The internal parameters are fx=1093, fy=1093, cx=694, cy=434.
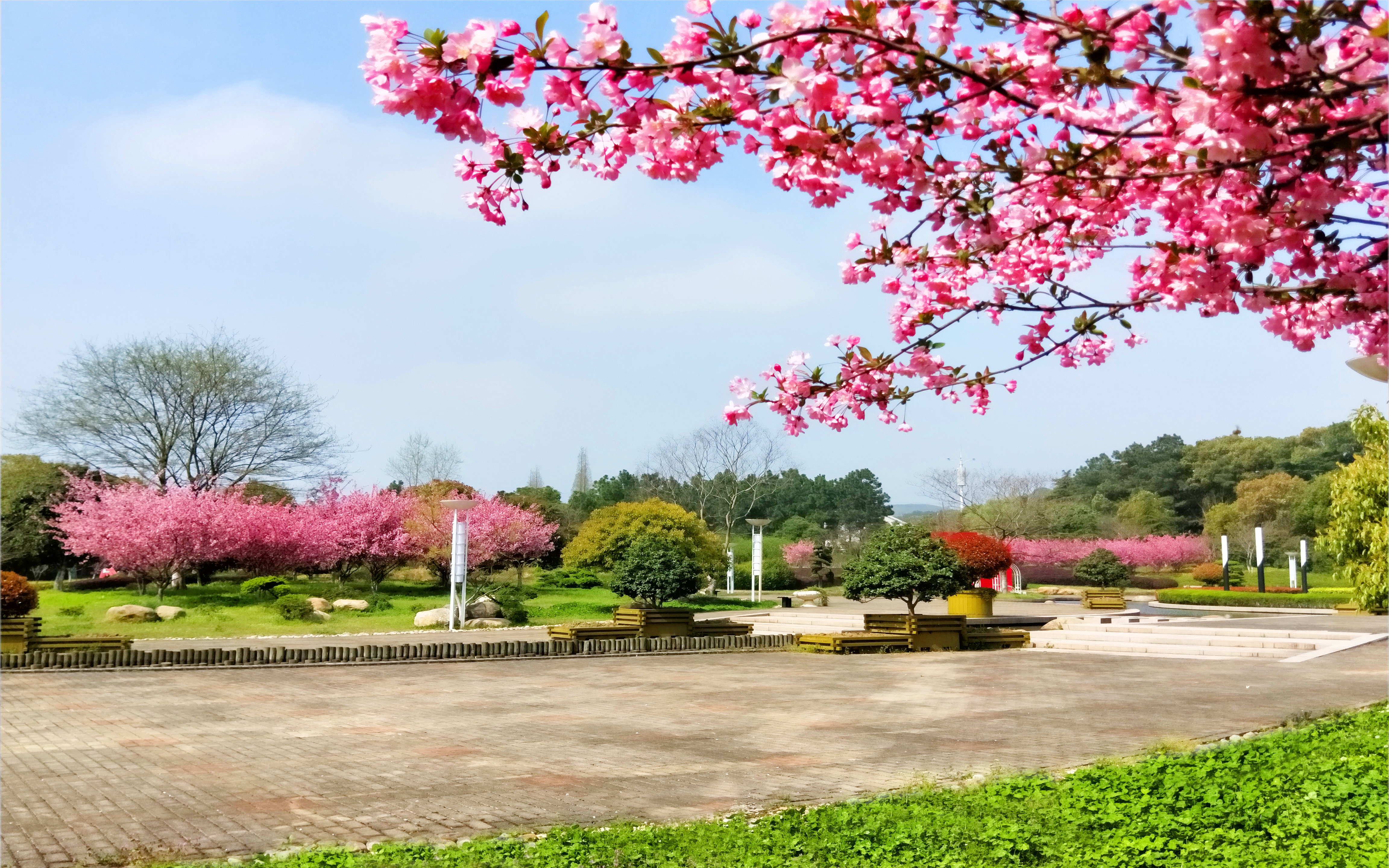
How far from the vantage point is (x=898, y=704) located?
11.6 meters

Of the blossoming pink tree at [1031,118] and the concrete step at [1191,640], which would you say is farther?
the concrete step at [1191,640]

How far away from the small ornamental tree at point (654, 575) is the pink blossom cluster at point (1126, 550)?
1190 inches

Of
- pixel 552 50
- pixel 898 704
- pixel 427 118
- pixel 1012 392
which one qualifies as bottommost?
pixel 898 704

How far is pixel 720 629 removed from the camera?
2105 centimetres

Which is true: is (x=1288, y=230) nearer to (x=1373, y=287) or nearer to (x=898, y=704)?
(x=1373, y=287)

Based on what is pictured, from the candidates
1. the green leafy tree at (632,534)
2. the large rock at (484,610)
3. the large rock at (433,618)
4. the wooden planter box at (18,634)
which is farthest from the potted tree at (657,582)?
the wooden planter box at (18,634)

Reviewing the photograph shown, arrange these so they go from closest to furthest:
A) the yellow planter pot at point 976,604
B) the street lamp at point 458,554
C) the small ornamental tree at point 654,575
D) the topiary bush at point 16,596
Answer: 1. the topiary bush at point 16,596
2. the small ornamental tree at point 654,575
3. the street lamp at point 458,554
4. the yellow planter pot at point 976,604

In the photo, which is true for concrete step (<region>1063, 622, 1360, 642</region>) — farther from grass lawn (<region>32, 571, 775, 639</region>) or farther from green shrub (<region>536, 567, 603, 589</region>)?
green shrub (<region>536, 567, 603, 589</region>)

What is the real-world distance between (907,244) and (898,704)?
7.64 metres

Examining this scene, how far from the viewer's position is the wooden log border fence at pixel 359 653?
49.5ft

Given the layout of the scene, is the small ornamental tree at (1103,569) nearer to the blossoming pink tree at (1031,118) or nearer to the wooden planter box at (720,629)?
the wooden planter box at (720,629)

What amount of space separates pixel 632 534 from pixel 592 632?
1146 cm

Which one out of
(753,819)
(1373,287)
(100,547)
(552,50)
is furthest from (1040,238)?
(100,547)

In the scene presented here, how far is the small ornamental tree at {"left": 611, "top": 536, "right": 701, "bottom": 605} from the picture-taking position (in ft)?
70.5
